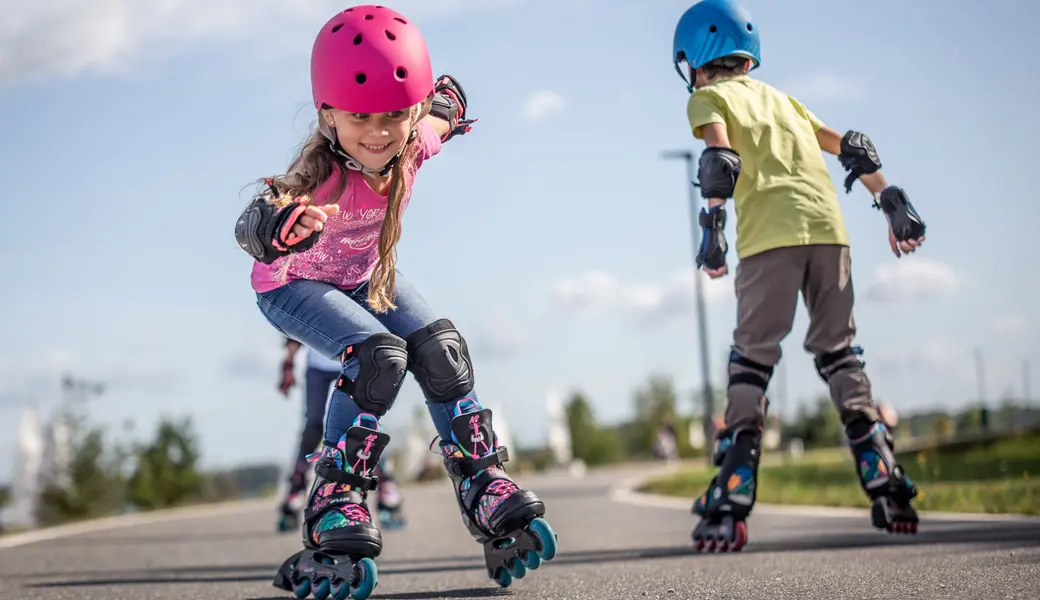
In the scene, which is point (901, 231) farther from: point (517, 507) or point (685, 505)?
point (685, 505)

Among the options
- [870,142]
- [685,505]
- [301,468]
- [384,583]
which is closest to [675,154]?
[685,505]

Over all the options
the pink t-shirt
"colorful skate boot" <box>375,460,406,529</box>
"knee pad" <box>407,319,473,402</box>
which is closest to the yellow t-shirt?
the pink t-shirt

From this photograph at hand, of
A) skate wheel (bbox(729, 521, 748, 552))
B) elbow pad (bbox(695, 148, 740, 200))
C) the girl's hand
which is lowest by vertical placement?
skate wheel (bbox(729, 521, 748, 552))

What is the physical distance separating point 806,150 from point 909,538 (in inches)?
64.2

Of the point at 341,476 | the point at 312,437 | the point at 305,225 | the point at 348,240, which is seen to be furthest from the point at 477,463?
the point at 312,437

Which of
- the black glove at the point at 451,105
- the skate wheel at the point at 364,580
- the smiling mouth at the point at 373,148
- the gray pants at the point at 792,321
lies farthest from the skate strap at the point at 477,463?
the gray pants at the point at 792,321

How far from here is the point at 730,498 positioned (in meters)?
4.69

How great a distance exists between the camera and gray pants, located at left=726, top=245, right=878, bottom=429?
15.6 feet

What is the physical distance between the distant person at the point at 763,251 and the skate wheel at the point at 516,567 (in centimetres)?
137

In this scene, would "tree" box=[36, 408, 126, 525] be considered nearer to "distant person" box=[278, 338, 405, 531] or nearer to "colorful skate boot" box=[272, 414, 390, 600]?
"distant person" box=[278, 338, 405, 531]

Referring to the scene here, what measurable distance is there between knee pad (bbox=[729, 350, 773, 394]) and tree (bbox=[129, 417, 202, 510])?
34.7 m

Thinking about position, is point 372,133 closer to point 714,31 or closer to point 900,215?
point 714,31

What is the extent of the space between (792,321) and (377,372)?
79.2 inches

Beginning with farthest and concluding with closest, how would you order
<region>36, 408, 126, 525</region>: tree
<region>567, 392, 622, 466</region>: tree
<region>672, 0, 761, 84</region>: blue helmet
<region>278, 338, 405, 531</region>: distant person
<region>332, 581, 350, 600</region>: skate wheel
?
<region>567, 392, 622, 466</region>: tree → <region>36, 408, 126, 525</region>: tree → <region>278, 338, 405, 531</region>: distant person → <region>672, 0, 761, 84</region>: blue helmet → <region>332, 581, 350, 600</region>: skate wheel
